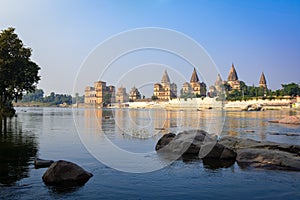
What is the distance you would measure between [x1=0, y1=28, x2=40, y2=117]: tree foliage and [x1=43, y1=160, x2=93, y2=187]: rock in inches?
1734

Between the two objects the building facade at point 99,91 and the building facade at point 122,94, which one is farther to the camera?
the building facade at point 122,94

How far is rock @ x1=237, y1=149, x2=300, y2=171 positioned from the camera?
1521cm

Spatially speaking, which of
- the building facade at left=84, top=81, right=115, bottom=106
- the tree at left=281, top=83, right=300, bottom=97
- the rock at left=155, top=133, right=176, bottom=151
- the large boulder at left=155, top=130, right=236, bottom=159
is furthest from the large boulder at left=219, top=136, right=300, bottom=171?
the tree at left=281, top=83, right=300, bottom=97

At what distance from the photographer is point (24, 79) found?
189 ft

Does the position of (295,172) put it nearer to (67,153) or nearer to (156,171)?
(156,171)

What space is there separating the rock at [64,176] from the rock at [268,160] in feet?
26.0

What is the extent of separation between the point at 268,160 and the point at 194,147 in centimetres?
472

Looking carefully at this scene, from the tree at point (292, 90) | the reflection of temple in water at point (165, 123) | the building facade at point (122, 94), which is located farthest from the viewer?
the tree at point (292, 90)

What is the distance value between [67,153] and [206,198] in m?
10.8

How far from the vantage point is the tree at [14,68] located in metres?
52.9

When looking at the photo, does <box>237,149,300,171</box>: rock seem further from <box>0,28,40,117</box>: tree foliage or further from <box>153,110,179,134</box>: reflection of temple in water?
<box>0,28,40,117</box>: tree foliage

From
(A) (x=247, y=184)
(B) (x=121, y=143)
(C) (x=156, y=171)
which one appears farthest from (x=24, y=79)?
(A) (x=247, y=184)

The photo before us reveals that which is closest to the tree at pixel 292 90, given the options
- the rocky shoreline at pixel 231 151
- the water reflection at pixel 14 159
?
the rocky shoreline at pixel 231 151

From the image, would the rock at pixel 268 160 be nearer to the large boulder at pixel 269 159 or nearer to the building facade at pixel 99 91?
the large boulder at pixel 269 159
